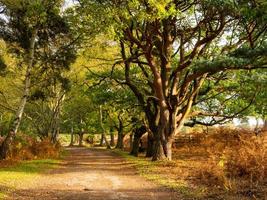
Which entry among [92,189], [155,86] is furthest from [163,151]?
[92,189]

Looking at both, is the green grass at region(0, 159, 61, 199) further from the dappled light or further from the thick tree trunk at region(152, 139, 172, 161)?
the thick tree trunk at region(152, 139, 172, 161)

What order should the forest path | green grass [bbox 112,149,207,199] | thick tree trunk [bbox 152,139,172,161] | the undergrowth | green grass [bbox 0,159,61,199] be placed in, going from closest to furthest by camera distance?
the undergrowth
the forest path
green grass [bbox 112,149,207,199]
green grass [bbox 0,159,61,199]
thick tree trunk [bbox 152,139,172,161]

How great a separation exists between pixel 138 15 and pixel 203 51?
7.24 meters

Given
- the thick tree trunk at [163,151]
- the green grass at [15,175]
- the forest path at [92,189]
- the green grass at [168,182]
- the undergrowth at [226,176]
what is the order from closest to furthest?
1. the undergrowth at [226,176]
2. the forest path at [92,189]
3. the green grass at [168,182]
4. the green grass at [15,175]
5. the thick tree trunk at [163,151]

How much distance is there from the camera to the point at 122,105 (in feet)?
106

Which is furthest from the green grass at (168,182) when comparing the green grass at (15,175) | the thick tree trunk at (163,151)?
the green grass at (15,175)

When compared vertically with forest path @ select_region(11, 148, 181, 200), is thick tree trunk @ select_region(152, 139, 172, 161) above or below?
above

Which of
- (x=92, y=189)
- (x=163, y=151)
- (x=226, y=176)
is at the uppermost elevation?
(x=163, y=151)

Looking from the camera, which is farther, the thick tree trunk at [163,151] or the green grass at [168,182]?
the thick tree trunk at [163,151]

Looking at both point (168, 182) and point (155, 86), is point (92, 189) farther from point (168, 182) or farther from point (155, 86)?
point (155, 86)

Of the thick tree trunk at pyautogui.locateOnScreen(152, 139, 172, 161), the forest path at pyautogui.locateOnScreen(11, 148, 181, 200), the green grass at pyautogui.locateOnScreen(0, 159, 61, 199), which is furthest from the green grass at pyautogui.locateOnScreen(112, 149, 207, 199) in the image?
the green grass at pyautogui.locateOnScreen(0, 159, 61, 199)

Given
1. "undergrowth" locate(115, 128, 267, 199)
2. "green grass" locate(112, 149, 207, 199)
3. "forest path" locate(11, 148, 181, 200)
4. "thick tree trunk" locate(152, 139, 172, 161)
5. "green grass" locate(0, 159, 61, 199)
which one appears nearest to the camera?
"undergrowth" locate(115, 128, 267, 199)

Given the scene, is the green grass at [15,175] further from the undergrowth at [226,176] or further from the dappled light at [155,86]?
the undergrowth at [226,176]

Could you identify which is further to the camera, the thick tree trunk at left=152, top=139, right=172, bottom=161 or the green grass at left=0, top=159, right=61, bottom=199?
the thick tree trunk at left=152, top=139, right=172, bottom=161
